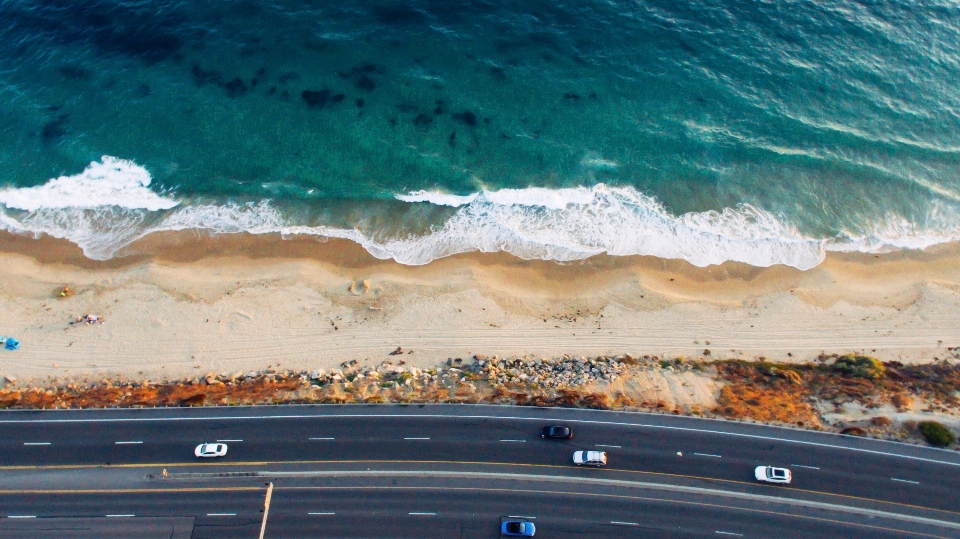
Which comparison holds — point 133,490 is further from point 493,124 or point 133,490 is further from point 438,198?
point 493,124

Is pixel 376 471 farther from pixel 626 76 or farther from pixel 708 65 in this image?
pixel 708 65

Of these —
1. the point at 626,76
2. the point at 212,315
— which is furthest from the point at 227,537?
the point at 626,76

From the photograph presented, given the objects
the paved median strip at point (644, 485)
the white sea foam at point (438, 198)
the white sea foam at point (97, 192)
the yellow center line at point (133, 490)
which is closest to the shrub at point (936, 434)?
the paved median strip at point (644, 485)

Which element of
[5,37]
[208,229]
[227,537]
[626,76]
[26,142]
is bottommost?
[227,537]

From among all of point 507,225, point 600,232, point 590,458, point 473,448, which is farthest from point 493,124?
point 590,458

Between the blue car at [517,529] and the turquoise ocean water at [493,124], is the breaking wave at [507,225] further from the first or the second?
the blue car at [517,529]

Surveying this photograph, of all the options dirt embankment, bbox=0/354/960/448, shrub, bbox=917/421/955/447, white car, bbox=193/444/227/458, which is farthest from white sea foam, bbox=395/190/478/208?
shrub, bbox=917/421/955/447
